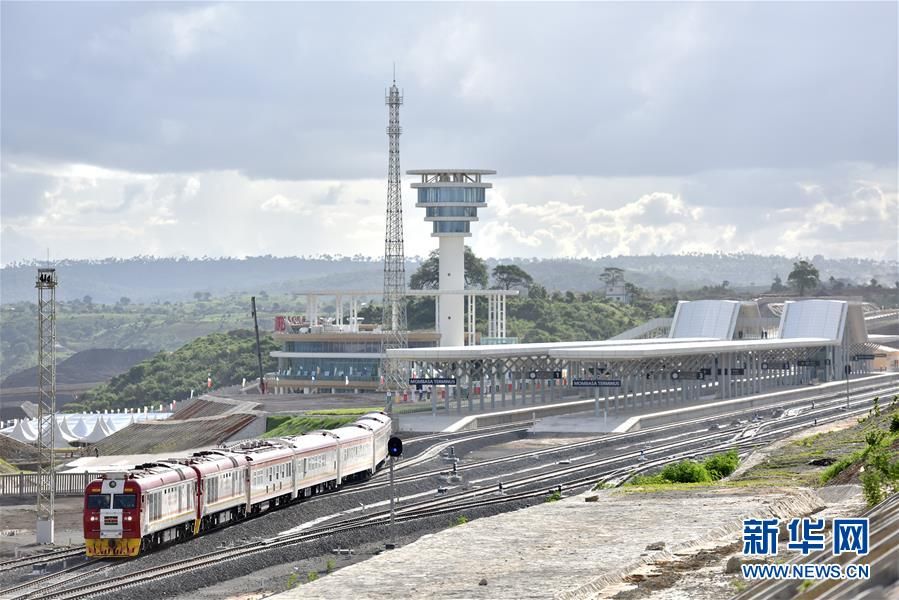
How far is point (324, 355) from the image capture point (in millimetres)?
162625

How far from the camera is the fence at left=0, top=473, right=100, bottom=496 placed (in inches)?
3127

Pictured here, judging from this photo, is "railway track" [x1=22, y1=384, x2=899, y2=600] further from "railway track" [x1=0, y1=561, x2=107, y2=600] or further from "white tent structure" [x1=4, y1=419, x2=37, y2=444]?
"white tent structure" [x1=4, y1=419, x2=37, y2=444]

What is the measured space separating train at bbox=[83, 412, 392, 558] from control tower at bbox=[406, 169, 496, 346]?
84.8 metres

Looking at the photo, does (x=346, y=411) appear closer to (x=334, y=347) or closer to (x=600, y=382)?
(x=600, y=382)

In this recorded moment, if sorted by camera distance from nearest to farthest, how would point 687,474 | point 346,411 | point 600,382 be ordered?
point 687,474 → point 600,382 → point 346,411

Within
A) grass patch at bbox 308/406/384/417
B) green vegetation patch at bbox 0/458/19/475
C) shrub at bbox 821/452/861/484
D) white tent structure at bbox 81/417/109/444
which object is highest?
shrub at bbox 821/452/861/484

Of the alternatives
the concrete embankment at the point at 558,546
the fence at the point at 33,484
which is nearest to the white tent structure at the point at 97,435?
the fence at the point at 33,484

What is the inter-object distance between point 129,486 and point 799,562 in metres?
27.0

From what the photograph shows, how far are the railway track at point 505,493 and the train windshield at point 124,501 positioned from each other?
2.82 metres

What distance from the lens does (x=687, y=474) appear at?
69.8m

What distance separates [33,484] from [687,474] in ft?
117

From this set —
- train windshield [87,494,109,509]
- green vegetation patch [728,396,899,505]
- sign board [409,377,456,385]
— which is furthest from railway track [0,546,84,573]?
sign board [409,377,456,385]

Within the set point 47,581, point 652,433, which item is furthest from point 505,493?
point 652,433

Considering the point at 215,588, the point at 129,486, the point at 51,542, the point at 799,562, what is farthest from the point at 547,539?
the point at 51,542
